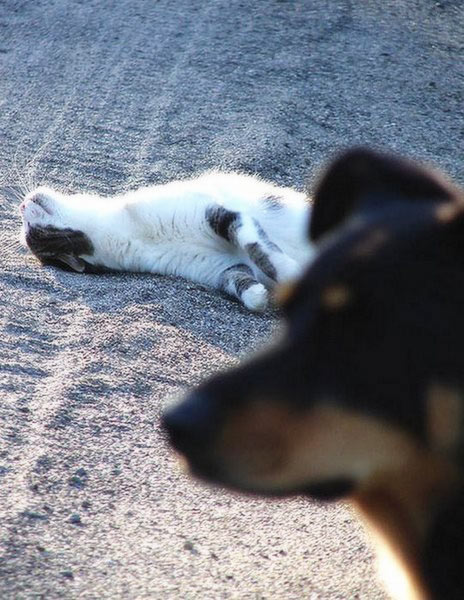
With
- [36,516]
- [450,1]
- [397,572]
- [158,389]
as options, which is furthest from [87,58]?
[397,572]

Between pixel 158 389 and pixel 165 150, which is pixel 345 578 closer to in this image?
pixel 158 389

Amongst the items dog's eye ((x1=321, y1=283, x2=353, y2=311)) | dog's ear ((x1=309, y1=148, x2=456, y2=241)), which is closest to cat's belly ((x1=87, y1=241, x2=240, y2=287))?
dog's ear ((x1=309, y1=148, x2=456, y2=241))

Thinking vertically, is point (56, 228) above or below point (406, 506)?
below

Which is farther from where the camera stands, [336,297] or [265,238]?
[265,238]

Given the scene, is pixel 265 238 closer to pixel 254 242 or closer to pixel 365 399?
pixel 254 242

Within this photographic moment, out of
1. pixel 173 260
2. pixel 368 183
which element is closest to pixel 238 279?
pixel 173 260

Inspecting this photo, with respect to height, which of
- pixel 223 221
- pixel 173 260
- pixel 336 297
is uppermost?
pixel 336 297

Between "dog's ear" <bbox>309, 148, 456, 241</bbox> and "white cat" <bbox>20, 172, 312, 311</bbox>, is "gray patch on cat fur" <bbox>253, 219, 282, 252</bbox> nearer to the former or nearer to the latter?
"white cat" <bbox>20, 172, 312, 311</bbox>
